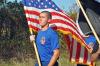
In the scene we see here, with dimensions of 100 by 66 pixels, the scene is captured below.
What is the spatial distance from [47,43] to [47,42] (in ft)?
0.06

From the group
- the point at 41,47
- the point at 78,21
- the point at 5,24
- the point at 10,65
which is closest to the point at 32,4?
the point at 78,21

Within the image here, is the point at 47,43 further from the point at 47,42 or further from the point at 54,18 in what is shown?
the point at 54,18

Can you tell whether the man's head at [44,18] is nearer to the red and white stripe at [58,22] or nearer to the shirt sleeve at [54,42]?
the shirt sleeve at [54,42]

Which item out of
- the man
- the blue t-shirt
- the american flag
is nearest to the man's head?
the man

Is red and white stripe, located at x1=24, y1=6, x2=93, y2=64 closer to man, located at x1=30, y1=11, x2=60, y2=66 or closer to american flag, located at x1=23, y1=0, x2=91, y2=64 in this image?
american flag, located at x1=23, y1=0, x2=91, y2=64

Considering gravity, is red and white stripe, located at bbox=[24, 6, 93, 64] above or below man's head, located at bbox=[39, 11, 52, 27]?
below

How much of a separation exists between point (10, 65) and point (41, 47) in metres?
9.36

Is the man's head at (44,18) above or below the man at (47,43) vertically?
above

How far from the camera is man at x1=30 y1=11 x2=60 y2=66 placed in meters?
9.34

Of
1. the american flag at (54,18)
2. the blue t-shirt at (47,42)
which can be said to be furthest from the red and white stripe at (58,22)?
the blue t-shirt at (47,42)

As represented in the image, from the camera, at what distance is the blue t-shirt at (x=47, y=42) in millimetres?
9375

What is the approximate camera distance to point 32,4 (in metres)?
11.0

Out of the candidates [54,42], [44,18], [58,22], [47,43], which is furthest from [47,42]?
[58,22]

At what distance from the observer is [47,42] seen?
942cm
